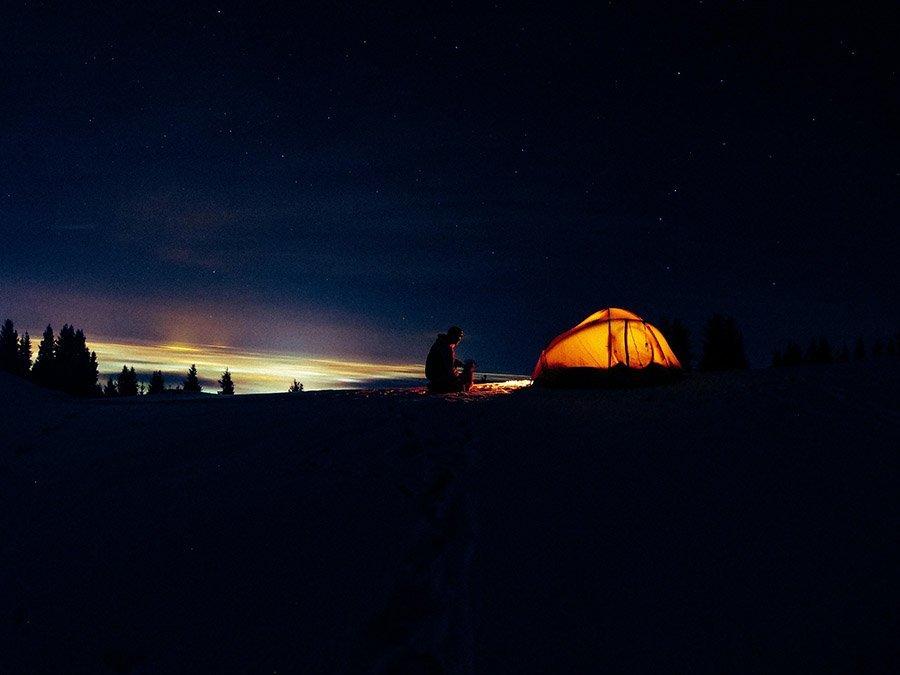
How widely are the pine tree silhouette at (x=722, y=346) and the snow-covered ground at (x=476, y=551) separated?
58.4 metres

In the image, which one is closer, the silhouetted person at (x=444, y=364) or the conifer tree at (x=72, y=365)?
the silhouetted person at (x=444, y=364)

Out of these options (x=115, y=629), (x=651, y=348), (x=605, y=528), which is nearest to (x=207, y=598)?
(x=115, y=629)

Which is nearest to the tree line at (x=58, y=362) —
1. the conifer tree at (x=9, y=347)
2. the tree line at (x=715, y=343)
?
the conifer tree at (x=9, y=347)

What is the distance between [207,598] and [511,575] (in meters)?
1.93

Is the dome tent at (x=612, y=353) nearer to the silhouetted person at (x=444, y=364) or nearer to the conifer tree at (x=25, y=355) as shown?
the silhouetted person at (x=444, y=364)

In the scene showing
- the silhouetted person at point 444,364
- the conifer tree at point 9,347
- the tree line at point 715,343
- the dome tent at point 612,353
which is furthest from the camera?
the conifer tree at point 9,347

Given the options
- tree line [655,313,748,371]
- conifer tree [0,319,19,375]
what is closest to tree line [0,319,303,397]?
conifer tree [0,319,19,375]

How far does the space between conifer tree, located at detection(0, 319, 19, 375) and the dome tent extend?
298 ft

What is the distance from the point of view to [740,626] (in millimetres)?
2578

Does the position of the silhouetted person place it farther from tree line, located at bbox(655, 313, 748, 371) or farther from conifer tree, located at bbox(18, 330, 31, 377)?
conifer tree, located at bbox(18, 330, 31, 377)

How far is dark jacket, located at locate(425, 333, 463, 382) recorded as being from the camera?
12.5 metres

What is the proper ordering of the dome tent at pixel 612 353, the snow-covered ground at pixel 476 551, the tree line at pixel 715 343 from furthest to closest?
1. the tree line at pixel 715 343
2. the dome tent at pixel 612 353
3. the snow-covered ground at pixel 476 551

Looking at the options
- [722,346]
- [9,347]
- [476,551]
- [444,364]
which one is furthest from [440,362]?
[9,347]

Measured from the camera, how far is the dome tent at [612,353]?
38.7 feet
